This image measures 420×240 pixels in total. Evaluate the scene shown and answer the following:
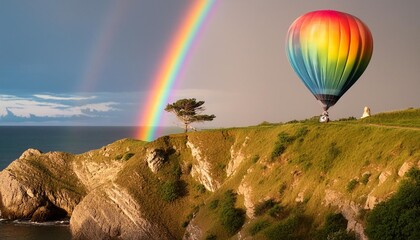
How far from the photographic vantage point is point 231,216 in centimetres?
6425

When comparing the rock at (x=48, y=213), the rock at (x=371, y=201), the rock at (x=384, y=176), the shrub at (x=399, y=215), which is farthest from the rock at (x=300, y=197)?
the rock at (x=48, y=213)

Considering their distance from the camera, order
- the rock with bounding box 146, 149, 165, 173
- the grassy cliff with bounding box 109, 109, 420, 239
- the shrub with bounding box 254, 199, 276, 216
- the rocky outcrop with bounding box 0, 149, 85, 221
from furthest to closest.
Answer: the rocky outcrop with bounding box 0, 149, 85, 221
the rock with bounding box 146, 149, 165, 173
the shrub with bounding box 254, 199, 276, 216
the grassy cliff with bounding box 109, 109, 420, 239

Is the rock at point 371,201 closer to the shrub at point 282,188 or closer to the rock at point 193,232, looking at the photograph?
the shrub at point 282,188

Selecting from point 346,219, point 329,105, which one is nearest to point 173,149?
point 329,105

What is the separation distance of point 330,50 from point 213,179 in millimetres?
28355

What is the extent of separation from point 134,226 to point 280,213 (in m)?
27.6

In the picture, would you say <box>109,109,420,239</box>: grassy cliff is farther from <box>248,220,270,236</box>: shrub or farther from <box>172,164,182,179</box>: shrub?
<box>172,164,182,179</box>: shrub

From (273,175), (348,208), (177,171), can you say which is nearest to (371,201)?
(348,208)

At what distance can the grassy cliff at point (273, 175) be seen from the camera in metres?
51.9

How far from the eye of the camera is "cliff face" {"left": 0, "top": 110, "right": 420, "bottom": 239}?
52.9 m

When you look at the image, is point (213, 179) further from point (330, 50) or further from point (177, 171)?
point (330, 50)

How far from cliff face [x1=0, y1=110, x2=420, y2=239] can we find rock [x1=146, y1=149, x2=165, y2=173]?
0.59 feet

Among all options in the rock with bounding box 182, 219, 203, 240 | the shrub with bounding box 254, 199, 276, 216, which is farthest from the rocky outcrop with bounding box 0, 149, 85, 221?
the shrub with bounding box 254, 199, 276, 216

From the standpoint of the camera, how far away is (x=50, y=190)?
318 feet
